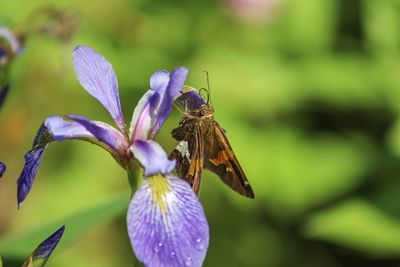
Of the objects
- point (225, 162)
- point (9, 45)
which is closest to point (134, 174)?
point (225, 162)

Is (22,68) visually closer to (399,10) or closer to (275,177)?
(275,177)

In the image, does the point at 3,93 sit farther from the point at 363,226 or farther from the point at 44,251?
the point at 363,226

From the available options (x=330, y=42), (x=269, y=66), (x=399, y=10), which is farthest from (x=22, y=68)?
(x=399, y=10)

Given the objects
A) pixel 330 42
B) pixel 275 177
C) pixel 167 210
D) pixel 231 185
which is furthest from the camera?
pixel 330 42

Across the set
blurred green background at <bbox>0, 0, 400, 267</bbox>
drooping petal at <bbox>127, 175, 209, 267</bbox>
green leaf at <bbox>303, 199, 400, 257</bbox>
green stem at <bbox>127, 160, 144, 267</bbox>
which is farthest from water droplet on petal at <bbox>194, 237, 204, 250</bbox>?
blurred green background at <bbox>0, 0, 400, 267</bbox>

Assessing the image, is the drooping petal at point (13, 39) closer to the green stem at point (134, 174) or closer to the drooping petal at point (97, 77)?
the drooping petal at point (97, 77)

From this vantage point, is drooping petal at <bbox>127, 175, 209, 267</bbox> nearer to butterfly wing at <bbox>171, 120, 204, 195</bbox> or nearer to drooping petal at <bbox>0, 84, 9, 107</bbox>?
butterfly wing at <bbox>171, 120, 204, 195</bbox>
